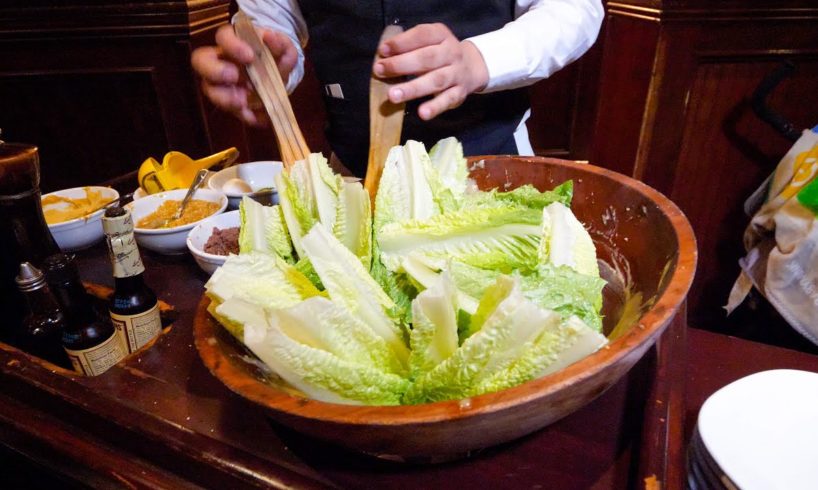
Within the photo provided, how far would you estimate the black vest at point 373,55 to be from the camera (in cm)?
132

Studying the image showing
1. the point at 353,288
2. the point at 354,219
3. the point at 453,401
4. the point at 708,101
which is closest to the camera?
the point at 453,401

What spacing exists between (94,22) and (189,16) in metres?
0.51

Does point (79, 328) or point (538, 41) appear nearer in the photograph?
point (79, 328)

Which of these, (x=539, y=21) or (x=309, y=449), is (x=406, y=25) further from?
(x=309, y=449)

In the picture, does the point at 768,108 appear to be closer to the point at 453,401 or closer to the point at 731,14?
the point at 731,14

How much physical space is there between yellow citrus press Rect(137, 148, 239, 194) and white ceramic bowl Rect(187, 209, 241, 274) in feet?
1.19

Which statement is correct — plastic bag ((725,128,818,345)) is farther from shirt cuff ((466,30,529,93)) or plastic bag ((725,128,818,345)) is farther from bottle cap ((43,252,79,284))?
bottle cap ((43,252,79,284))

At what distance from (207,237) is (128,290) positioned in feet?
0.72

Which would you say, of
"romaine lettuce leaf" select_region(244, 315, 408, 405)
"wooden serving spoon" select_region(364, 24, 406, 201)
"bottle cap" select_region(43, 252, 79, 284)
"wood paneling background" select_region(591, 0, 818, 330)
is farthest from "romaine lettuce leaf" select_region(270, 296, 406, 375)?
"wood paneling background" select_region(591, 0, 818, 330)

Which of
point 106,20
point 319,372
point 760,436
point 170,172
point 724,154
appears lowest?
point 724,154

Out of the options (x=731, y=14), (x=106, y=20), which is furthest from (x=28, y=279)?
(x=731, y=14)

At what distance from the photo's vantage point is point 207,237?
1004 millimetres

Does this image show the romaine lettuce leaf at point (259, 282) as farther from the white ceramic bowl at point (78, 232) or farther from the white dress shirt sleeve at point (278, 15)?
the white dress shirt sleeve at point (278, 15)

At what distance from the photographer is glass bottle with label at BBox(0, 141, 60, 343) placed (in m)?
0.83
